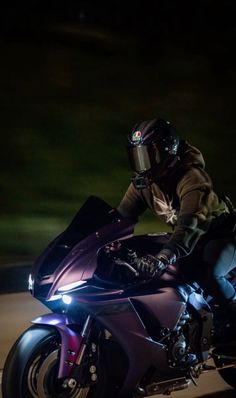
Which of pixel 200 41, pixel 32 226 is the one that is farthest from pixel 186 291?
pixel 200 41

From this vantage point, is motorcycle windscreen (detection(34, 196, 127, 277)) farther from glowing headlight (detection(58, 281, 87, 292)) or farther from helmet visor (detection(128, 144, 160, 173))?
helmet visor (detection(128, 144, 160, 173))

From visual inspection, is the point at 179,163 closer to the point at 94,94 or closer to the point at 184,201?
the point at 184,201

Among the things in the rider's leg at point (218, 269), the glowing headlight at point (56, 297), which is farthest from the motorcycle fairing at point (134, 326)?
the rider's leg at point (218, 269)

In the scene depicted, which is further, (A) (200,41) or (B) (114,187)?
(A) (200,41)

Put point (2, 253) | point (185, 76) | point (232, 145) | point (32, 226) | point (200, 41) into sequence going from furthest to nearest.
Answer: point (200, 41) < point (185, 76) < point (232, 145) < point (32, 226) < point (2, 253)

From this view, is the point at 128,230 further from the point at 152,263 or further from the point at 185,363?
the point at 185,363

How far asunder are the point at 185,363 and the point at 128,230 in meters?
0.86

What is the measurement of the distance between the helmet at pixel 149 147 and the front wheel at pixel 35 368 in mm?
1104

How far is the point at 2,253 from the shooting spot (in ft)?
30.1

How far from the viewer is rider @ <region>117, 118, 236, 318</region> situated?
14.9ft

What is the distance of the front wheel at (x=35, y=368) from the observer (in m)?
4.13

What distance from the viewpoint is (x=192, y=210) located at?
14.9 feet

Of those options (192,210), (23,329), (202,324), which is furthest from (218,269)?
(23,329)

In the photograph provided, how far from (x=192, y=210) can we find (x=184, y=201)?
0.09 meters
